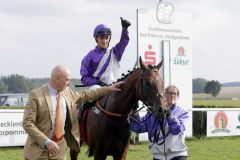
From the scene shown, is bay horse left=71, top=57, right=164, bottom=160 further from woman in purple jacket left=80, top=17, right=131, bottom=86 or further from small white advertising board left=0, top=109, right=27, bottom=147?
small white advertising board left=0, top=109, right=27, bottom=147

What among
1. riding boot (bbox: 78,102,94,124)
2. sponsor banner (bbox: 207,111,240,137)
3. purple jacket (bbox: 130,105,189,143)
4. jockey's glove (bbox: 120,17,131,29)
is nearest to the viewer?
purple jacket (bbox: 130,105,189,143)

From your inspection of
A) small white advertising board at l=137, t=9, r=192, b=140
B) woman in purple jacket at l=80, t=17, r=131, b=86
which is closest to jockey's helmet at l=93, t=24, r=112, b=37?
woman in purple jacket at l=80, t=17, r=131, b=86

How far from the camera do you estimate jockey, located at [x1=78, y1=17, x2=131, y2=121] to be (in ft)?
20.9

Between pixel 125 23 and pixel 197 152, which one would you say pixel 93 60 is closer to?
pixel 125 23

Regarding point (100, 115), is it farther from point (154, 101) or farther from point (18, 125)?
point (18, 125)

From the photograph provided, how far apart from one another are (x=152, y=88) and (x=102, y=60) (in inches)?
63.7

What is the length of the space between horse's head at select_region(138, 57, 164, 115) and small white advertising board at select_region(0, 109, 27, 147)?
707 cm

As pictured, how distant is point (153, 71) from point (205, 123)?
34.7 feet

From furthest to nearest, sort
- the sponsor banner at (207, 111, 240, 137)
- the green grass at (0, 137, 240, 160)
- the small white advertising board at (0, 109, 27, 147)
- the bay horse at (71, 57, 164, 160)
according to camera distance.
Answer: the sponsor banner at (207, 111, 240, 137), the small white advertising board at (0, 109, 27, 147), the green grass at (0, 137, 240, 160), the bay horse at (71, 57, 164, 160)

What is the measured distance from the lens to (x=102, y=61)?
6.39 meters

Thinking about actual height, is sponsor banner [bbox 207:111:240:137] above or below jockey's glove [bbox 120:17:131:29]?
below

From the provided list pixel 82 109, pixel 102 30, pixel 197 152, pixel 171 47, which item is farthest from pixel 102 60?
pixel 171 47

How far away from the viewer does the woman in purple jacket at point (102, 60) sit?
6.38 metres

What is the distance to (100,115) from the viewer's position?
19.0ft
